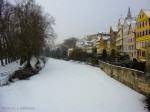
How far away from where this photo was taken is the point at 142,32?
41406mm

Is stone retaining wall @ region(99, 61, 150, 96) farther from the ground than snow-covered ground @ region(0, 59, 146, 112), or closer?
farther from the ground

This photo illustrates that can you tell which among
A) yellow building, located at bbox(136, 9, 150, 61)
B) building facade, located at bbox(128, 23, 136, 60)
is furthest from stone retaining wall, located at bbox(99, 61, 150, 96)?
building facade, located at bbox(128, 23, 136, 60)

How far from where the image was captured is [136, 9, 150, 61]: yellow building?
128ft

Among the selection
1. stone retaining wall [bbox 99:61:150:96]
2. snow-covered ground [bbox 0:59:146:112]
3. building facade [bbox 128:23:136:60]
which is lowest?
snow-covered ground [bbox 0:59:146:112]

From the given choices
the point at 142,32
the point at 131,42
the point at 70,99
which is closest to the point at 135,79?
the point at 70,99

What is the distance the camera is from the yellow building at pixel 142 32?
39.0 metres

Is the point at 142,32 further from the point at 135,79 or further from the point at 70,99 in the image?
the point at 70,99

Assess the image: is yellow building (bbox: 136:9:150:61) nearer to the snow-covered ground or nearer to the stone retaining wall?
the stone retaining wall

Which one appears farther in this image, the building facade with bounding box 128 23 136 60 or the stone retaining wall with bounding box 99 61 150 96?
the building facade with bounding box 128 23 136 60

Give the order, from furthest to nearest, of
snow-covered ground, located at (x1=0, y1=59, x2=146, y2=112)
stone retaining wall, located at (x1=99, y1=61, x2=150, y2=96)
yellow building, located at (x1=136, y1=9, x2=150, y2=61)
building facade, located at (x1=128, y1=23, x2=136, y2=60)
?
building facade, located at (x1=128, y1=23, x2=136, y2=60) < yellow building, located at (x1=136, y1=9, x2=150, y2=61) < stone retaining wall, located at (x1=99, y1=61, x2=150, y2=96) < snow-covered ground, located at (x1=0, y1=59, x2=146, y2=112)

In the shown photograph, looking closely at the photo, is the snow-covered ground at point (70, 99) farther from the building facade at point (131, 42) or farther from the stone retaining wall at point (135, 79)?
the building facade at point (131, 42)

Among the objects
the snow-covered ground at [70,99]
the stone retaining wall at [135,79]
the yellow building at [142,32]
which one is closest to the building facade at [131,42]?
the yellow building at [142,32]

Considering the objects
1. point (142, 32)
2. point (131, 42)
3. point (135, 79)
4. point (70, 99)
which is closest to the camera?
point (70, 99)

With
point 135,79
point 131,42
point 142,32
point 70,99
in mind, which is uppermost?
point 142,32
